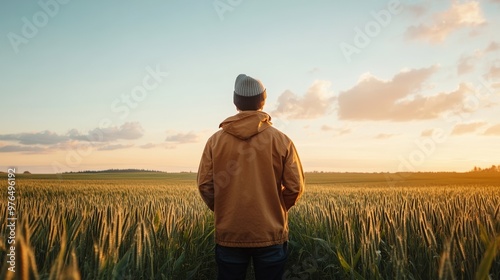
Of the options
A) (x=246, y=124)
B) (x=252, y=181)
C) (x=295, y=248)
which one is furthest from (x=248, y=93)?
(x=295, y=248)

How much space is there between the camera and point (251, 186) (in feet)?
10.4

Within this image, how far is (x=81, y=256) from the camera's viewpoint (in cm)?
284

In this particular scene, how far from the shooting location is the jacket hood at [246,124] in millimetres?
3207

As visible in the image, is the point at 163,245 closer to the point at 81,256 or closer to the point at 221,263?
the point at 221,263

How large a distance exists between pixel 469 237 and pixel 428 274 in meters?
0.41

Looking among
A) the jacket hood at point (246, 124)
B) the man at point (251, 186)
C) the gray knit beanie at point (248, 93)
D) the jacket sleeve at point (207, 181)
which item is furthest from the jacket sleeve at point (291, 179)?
the jacket sleeve at point (207, 181)

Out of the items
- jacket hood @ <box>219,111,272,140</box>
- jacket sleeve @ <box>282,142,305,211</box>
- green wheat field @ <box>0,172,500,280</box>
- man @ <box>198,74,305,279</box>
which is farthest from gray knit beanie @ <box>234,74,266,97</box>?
green wheat field @ <box>0,172,500,280</box>

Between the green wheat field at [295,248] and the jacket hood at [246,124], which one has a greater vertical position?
the jacket hood at [246,124]

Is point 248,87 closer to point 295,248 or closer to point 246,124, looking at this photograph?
point 246,124

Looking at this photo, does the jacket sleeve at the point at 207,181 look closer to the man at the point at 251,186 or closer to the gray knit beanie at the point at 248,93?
the man at the point at 251,186

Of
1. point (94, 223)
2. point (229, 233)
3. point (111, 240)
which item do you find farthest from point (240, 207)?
point (94, 223)

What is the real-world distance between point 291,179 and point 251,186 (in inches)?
14.5

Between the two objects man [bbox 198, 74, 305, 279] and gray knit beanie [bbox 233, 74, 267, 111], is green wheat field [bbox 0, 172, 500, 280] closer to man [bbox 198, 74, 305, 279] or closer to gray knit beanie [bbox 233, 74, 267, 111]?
man [bbox 198, 74, 305, 279]

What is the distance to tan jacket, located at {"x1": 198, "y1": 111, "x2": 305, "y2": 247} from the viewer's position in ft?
10.4
